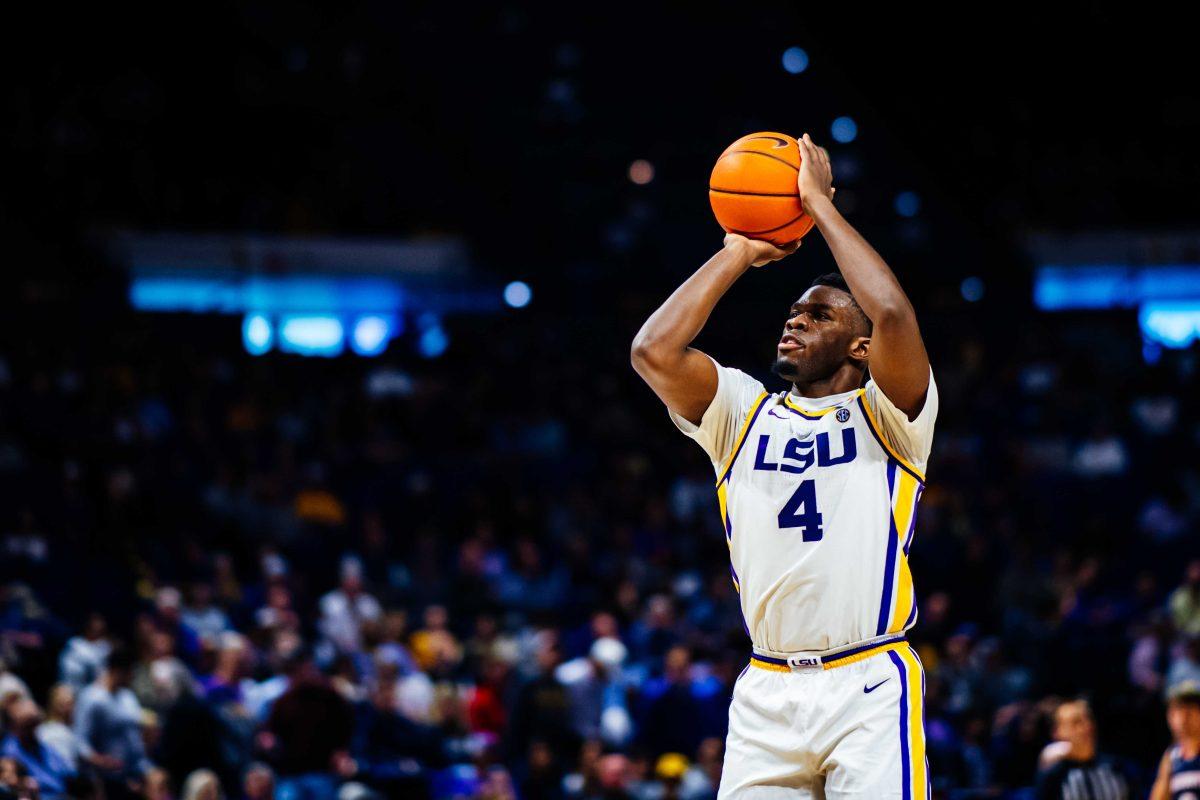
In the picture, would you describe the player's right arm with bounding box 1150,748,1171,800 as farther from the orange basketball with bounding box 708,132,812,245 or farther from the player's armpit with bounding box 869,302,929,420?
the orange basketball with bounding box 708,132,812,245

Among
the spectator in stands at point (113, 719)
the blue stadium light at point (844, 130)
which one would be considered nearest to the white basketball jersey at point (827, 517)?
the spectator in stands at point (113, 719)

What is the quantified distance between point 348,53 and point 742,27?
640cm

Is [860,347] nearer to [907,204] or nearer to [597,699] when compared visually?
[597,699]

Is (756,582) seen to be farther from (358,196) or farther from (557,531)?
(358,196)

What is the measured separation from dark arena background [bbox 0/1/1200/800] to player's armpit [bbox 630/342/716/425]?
16.8 feet

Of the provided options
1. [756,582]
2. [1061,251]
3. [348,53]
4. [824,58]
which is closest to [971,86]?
[824,58]

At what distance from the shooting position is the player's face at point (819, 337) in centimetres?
500

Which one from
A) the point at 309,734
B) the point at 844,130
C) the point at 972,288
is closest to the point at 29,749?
the point at 309,734

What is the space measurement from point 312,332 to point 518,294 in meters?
3.07

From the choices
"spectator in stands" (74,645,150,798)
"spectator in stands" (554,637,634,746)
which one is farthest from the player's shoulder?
"spectator in stands" (554,637,634,746)

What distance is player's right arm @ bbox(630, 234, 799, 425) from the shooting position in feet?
15.9

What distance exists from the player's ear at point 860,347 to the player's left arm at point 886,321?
0.71ft

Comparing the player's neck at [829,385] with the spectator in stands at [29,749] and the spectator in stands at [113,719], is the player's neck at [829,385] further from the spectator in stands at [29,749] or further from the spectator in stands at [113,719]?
the spectator in stands at [113,719]

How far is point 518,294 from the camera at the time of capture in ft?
74.3
